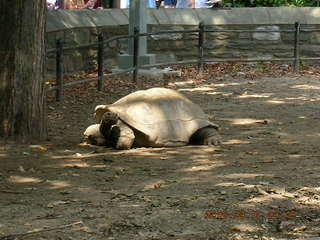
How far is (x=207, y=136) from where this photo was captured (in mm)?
8711

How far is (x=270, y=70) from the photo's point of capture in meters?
15.8

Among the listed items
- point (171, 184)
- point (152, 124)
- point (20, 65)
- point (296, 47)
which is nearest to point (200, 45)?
point (296, 47)

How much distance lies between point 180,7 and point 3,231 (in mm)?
12597

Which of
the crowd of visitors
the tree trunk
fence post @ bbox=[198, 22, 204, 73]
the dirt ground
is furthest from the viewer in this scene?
the crowd of visitors

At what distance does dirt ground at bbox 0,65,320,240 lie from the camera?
5.29 meters

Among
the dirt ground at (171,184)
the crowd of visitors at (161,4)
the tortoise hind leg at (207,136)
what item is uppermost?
the crowd of visitors at (161,4)

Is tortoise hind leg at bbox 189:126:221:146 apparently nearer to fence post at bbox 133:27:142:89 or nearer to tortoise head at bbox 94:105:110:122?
tortoise head at bbox 94:105:110:122

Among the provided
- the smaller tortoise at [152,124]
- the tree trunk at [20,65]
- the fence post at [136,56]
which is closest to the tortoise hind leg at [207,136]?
the smaller tortoise at [152,124]

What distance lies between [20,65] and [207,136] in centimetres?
212

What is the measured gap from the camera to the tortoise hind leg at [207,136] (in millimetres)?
8688

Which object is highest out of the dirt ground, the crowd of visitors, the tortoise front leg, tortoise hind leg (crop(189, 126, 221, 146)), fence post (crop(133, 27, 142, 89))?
the crowd of visitors
